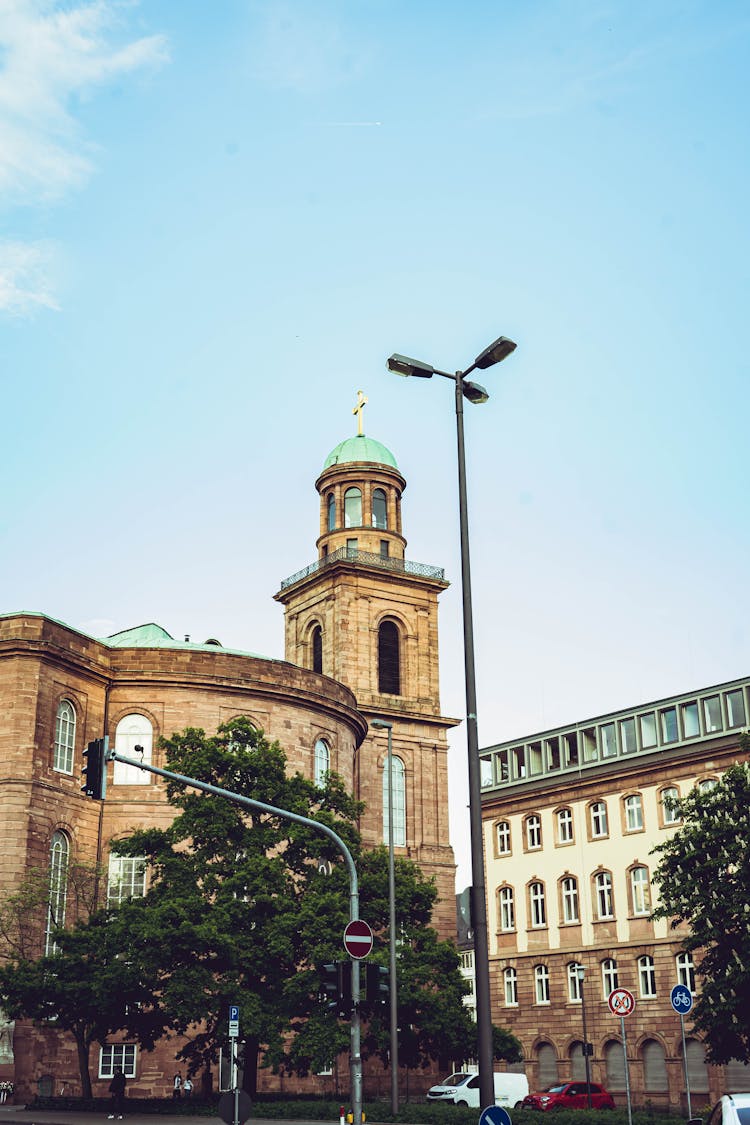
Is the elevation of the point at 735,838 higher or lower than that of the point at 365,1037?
higher

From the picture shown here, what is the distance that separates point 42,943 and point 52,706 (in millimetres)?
8163

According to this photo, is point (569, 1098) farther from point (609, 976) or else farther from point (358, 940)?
point (358, 940)

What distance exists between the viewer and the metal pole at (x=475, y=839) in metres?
14.7

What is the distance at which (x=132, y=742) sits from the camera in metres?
50.1

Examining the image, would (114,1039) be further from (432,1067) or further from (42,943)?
(432,1067)

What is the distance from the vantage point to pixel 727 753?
188 ft

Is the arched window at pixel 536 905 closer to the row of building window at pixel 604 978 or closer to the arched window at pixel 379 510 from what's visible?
the row of building window at pixel 604 978

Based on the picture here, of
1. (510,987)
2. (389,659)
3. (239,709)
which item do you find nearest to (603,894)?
(510,987)

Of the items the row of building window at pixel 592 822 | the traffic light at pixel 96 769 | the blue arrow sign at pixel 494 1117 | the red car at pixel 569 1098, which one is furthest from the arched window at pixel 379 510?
the blue arrow sign at pixel 494 1117

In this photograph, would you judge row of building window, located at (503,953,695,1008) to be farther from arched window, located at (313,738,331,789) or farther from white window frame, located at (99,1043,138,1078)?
white window frame, located at (99,1043,138,1078)

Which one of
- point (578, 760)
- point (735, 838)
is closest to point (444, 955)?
point (735, 838)

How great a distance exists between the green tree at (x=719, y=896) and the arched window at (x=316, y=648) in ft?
118

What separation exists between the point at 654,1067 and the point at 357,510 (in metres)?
32.1

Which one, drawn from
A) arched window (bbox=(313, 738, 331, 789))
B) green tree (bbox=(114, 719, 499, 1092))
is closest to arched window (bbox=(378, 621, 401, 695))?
arched window (bbox=(313, 738, 331, 789))
